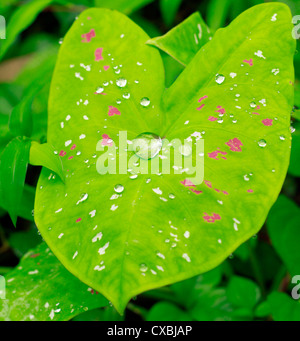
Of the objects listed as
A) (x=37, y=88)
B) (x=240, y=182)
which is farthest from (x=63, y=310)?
(x=37, y=88)

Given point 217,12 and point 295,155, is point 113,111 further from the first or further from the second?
point 217,12

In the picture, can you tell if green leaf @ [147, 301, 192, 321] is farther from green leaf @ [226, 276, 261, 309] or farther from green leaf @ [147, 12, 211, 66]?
green leaf @ [147, 12, 211, 66]

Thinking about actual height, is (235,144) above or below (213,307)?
above

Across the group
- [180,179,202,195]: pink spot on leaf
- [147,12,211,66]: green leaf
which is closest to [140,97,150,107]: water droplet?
[147,12,211,66]: green leaf

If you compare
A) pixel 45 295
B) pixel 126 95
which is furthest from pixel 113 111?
pixel 45 295

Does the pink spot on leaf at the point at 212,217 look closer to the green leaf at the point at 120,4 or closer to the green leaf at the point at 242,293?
the green leaf at the point at 242,293
